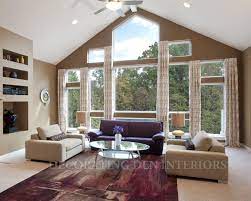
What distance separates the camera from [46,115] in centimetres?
775

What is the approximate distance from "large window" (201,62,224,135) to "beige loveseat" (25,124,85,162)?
4527 millimetres

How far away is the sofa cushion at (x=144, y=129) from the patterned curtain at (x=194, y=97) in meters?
1.42

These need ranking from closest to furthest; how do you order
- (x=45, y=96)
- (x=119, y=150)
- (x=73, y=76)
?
1. (x=119, y=150)
2. (x=45, y=96)
3. (x=73, y=76)

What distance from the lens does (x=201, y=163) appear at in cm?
354

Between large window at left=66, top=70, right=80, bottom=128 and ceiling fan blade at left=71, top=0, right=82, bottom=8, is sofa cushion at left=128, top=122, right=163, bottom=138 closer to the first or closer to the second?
large window at left=66, top=70, right=80, bottom=128

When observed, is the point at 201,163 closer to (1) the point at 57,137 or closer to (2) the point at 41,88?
(1) the point at 57,137

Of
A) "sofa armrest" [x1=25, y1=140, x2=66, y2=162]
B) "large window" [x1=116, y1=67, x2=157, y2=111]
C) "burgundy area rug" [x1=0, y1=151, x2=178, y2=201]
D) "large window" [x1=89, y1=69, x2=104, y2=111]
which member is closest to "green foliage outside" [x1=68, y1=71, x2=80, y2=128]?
"large window" [x1=89, y1=69, x2=104, y2=111]

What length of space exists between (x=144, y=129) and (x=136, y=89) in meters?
2.08

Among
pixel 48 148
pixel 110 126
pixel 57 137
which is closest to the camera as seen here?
pixel 48 148

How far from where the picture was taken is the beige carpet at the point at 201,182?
2.96 m

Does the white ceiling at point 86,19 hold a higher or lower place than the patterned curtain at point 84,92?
higher

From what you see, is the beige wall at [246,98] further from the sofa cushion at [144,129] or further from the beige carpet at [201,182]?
the sofa cushion at [144,129]

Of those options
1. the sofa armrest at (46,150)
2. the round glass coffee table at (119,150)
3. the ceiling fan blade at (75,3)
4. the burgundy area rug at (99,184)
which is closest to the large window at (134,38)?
the ceiling fan blade at (75,3)

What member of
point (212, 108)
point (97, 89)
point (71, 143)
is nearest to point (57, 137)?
point (71, 143)
